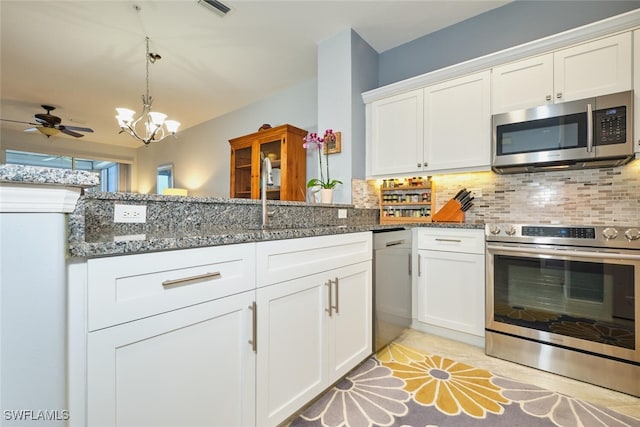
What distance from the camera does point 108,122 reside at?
17.5ft

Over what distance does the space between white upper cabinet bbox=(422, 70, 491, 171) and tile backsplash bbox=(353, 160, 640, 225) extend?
0.31 metres

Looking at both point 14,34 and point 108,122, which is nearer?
point 14,34

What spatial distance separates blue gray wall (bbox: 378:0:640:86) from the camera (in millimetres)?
2049

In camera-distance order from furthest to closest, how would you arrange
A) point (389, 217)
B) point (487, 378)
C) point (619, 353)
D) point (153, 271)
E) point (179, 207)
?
point (389, 217) < point (487, 378) < point (619, 353) < point (179, 207) < point (153, 271)

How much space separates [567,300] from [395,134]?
1.78 meters

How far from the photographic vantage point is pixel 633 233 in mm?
1528

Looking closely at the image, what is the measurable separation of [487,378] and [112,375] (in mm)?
1919

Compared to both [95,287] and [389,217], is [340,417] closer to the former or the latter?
[95,287]

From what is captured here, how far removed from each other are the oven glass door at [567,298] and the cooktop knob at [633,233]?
13cm

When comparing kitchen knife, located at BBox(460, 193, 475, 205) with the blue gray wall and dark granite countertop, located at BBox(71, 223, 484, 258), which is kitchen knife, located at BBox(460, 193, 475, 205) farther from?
dark granite countertop, located at BBox(71, 223, 484, 258)

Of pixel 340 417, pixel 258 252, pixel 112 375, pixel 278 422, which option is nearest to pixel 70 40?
pixel 258 252

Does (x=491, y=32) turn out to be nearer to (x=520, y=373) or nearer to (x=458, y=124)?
(x=458, y=124)

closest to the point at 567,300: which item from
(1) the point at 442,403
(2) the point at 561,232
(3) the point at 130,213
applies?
(2) the point at 561,232

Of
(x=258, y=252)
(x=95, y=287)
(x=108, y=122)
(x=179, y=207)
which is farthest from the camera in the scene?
(x=108, y=122)
